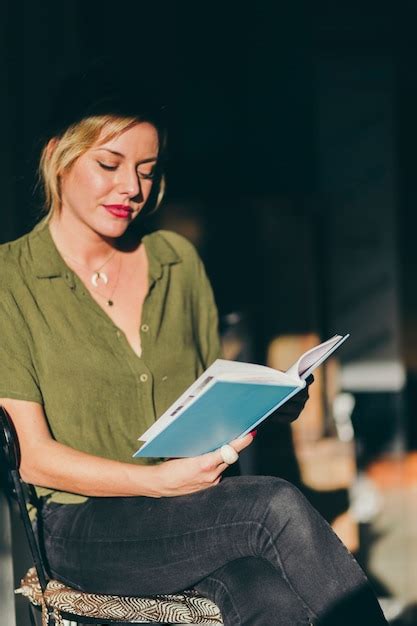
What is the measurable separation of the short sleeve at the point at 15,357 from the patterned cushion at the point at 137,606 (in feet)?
1.22

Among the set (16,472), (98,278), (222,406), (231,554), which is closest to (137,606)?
(231,554)

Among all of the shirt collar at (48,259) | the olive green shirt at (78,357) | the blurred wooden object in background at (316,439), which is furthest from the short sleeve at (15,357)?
the blurred wooden object in background at (316,439)

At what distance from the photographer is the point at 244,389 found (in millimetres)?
1913

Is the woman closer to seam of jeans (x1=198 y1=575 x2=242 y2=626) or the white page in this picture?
seam of jeans (x1=198 y1=575 x2=242 y2=626)

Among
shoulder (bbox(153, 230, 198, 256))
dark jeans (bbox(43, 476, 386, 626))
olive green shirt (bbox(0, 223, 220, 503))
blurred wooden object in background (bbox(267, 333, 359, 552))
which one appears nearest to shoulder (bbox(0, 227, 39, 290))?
olive green shirt (bbox(0, 223, 220, 503))

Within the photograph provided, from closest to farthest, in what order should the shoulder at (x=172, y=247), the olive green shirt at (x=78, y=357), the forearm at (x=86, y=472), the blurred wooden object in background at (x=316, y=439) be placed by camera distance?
the forearm at (x=86, y=472), the olive green shirt at (x=78, y=357), the shoulder at (x=172, y=247), the blurred wooden object in background at (x=316, y=439)

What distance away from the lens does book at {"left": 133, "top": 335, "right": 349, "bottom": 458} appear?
1.91 m

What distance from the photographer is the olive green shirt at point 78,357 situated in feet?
7.46

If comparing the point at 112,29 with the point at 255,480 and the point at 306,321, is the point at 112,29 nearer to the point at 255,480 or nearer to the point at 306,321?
the point at 306,321

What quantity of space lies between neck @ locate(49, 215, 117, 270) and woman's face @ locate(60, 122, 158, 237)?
46mm

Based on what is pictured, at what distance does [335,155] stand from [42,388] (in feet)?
7.53

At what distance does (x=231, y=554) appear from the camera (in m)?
2.14

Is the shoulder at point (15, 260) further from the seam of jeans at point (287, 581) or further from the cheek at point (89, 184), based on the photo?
the seam of jeans at point (287, 581)

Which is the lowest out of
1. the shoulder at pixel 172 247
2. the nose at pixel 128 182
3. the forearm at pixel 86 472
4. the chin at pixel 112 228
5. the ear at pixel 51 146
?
the forearm at pixel 86 472
